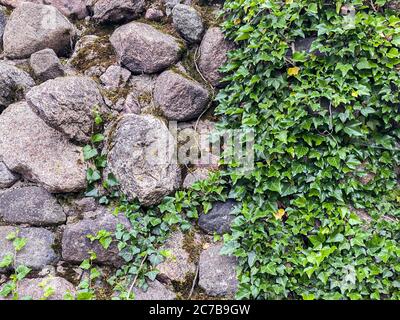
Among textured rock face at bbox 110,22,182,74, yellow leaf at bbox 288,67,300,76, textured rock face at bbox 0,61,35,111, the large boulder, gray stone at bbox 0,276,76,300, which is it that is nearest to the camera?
gray stone at bbox 0,276,76,300

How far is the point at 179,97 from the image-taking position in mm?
3004

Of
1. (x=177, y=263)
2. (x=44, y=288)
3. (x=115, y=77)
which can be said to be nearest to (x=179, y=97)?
(x=115, y=77)

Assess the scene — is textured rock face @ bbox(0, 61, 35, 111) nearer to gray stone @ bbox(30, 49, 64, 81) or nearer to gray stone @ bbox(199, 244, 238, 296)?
gray stone @ bbox(30, 49, 64, 81)

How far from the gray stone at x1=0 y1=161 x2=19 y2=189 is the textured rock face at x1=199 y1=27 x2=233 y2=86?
6.21ft

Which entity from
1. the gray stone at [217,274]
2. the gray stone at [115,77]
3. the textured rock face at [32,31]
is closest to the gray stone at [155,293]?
the gray stone at [217,274]

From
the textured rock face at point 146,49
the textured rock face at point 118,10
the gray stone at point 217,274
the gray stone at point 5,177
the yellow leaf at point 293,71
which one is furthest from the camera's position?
the textured rock face at point 118,10

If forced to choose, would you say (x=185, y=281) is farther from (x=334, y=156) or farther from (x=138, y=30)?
(x=138, y=30)

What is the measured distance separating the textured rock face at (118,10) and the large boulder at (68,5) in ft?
0.73

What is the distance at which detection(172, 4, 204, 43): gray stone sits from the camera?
318 centimetres

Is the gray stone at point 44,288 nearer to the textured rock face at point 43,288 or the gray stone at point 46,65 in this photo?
the textured rock face at point 43,288

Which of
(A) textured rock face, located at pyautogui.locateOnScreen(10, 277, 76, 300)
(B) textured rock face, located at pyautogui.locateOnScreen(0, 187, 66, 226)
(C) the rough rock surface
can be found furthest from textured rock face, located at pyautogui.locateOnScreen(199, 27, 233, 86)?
(A) textured rock face, located at pyautogui.locateOnScreen(10, 277, 76, 300)

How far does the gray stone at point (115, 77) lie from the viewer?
314cm
